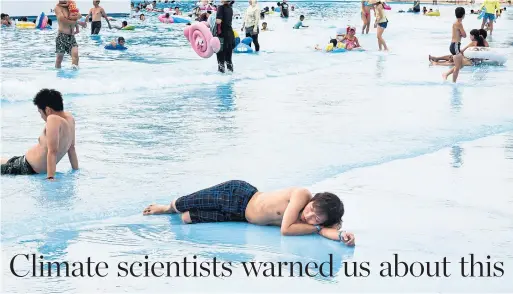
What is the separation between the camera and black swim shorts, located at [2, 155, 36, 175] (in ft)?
25.2

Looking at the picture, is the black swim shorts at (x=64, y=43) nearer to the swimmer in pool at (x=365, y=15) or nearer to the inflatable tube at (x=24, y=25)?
the swimmer in pool at (x=365, y=15)

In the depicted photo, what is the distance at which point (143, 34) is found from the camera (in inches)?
1153

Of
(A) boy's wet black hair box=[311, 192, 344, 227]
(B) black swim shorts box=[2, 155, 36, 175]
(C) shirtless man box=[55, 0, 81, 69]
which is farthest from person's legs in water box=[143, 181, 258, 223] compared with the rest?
(C) shirtless man box=[55, 0, 81, 69]

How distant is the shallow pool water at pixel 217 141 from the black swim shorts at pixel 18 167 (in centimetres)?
18

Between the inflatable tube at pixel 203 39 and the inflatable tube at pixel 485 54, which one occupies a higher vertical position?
the inflatable tube at pixel 203 39

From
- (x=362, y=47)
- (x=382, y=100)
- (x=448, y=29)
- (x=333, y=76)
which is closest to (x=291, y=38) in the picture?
(x=362, y=47)

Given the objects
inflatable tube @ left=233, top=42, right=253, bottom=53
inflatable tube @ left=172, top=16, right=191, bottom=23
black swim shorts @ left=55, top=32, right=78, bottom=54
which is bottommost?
inflatable tube @ left=233, top=42, right=253, bottom=53

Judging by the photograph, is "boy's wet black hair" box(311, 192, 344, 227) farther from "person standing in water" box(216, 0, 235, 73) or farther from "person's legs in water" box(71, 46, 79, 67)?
"person's legs in water" box(71, 46, 79, 67)

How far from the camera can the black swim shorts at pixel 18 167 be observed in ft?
25.2

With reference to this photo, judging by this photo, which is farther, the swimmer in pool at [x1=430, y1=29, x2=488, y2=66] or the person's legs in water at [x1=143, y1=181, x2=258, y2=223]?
the swimmer in pool at [x1=430, y1=29, x2=488, y2=66]

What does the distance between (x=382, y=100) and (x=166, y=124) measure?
Result: 13.7ft

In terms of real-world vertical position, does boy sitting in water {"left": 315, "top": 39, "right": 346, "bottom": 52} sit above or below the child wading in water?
below

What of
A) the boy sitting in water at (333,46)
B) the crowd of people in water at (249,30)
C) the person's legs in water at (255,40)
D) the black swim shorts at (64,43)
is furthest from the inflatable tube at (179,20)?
the black swim shorts at (64,43)

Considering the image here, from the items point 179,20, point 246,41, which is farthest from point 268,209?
point 179,20
